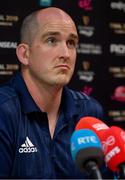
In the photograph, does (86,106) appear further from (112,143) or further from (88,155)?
(88,155)

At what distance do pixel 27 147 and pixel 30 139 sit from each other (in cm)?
3

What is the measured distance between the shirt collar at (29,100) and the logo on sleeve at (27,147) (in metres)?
0.12

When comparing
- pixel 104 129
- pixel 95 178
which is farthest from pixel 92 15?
pixel 95 178

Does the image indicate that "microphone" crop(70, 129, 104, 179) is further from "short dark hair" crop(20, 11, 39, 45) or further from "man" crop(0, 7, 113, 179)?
"short dark hair" crop(20, 11, 39, 45)

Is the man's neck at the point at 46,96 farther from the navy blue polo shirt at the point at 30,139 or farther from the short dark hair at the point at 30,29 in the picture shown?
the short dark hair at the point at 30,29

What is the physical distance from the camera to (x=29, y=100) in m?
1.54

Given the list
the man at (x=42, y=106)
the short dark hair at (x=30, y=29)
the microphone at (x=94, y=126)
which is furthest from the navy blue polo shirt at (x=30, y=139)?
the microphone at (x=94, y=126)

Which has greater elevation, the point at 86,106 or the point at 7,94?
the point at 7,94

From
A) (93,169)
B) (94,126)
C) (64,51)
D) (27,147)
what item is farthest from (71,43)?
(93,169)

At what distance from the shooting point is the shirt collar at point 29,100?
4.94ft

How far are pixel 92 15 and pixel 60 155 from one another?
112 centimetres

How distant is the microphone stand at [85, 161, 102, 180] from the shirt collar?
625mm

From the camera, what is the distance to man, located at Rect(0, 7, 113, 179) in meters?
1.41

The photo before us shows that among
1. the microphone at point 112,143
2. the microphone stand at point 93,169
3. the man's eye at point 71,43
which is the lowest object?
the microphone at point 112,143
